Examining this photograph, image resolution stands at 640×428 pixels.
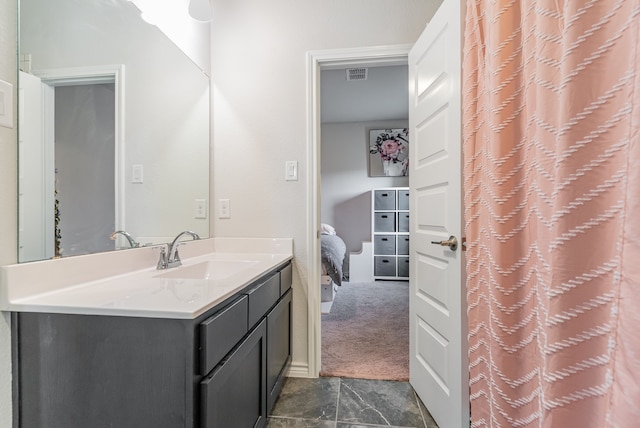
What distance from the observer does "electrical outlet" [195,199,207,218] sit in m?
1.79

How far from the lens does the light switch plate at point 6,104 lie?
0.78m

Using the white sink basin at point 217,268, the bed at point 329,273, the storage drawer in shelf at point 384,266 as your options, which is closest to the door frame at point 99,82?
the white sink basin at point 217,268

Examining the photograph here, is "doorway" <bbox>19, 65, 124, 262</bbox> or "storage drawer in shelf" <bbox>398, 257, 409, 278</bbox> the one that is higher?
"doorway" <bbox>19, 65, 124, 262</bbox>

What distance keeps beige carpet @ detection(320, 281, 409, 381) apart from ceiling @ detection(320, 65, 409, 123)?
2565mm

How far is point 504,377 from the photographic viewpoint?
896 millimetres

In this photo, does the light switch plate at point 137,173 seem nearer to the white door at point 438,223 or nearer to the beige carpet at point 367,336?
the white door at point 438,223

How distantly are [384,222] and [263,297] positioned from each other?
344cm

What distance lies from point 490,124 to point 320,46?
1.32 m

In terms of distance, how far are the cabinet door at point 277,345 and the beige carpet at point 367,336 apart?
380mm

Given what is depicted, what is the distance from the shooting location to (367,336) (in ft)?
7.92

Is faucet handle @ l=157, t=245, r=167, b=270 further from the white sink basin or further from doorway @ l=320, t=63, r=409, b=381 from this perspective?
doorway @ l=320, t=63, r=409, b=381

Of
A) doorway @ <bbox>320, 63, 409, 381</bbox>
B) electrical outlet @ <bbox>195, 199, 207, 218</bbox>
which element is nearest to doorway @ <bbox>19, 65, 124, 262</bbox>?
electrical outlet @ <bbox>195, 199, 207, 218</bbox>

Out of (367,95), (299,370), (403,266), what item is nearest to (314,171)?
(299,370)

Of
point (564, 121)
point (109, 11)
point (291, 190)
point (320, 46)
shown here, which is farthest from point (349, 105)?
point (564, 121)
